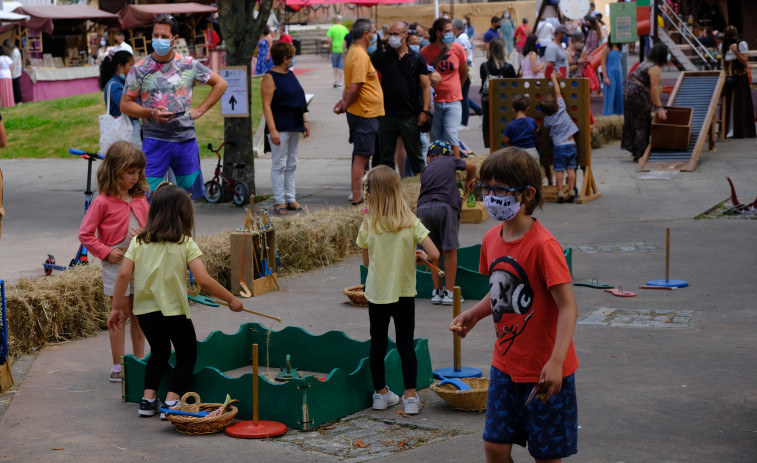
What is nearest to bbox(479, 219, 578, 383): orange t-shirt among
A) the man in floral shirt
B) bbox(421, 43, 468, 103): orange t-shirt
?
the man in floral shirt

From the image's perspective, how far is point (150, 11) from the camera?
129 ft

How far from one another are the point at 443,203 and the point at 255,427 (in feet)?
10.5

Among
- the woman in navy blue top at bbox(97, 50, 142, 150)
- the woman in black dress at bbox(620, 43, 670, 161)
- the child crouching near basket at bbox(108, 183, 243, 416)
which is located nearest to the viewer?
the child crouching near basket at bbox(108, 183, 243, 416)

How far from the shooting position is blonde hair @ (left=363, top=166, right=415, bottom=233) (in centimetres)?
621

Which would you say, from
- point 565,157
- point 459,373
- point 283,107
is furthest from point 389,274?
point 565,157

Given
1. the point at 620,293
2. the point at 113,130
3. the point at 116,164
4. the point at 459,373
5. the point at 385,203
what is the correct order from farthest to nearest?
the point at 113,130
the point at 620,293
the point at 116,164
the point at 459,373
the point at 385,203

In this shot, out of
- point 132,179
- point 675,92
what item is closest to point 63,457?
point 132,179

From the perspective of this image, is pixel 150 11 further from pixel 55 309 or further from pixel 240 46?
pixel 55 309

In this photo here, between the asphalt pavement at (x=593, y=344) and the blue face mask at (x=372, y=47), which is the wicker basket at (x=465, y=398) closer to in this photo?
the asphalt pavement at (x=593, y=344)

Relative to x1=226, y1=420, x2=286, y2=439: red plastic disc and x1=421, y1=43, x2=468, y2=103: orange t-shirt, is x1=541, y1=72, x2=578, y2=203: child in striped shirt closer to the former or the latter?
x1=421, y1=43, x2=468, y2=103: orange t-shirt

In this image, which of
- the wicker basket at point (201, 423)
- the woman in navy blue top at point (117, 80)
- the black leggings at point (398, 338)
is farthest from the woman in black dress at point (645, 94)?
the wicker basket at point (201, 423)

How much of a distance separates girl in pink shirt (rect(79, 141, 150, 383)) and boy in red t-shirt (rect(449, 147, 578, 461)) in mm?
3051

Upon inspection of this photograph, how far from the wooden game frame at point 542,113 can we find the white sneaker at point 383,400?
24.8ft

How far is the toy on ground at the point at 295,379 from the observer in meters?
5.74
